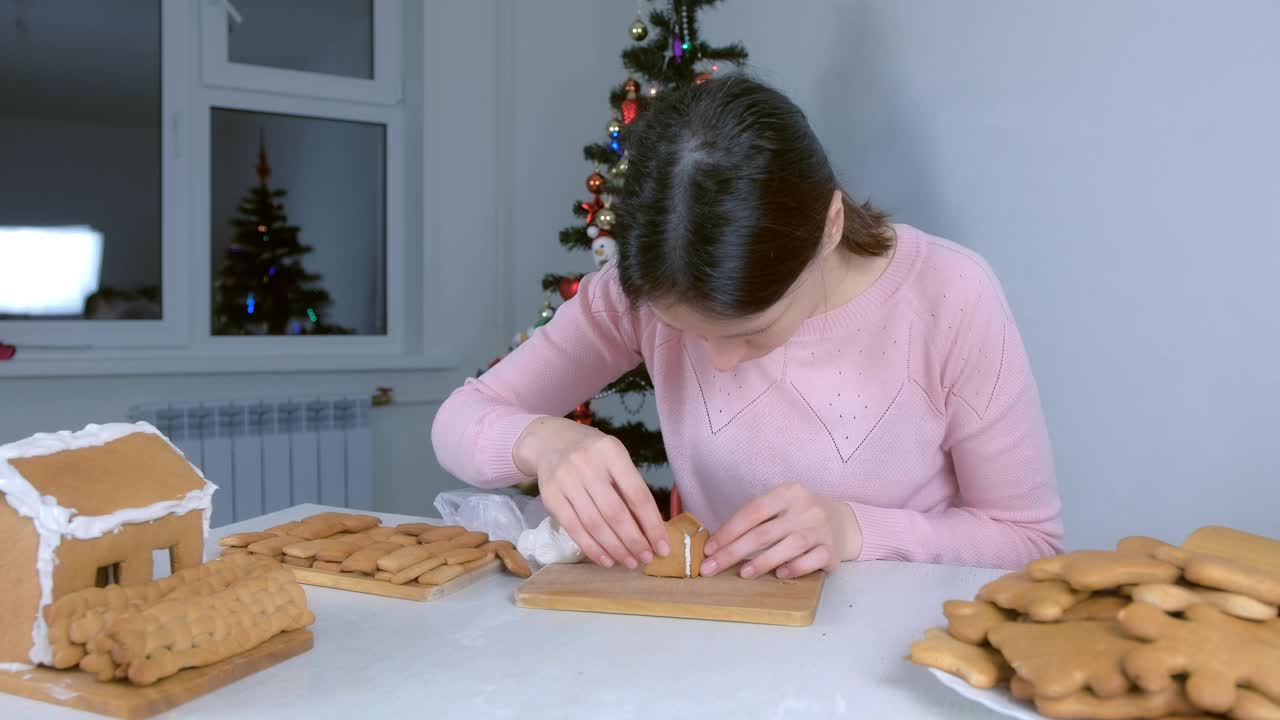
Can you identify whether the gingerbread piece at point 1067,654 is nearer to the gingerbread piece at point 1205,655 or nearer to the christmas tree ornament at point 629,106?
the gingerbread piece at point 1205,655

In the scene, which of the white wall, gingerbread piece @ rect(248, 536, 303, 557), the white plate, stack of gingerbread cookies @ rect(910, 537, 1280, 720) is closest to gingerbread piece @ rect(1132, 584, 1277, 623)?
stack of gingerbread cookies @ rect(910, 537, 1280, 720)

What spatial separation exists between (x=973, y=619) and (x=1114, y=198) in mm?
1291

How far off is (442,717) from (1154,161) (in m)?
1.51

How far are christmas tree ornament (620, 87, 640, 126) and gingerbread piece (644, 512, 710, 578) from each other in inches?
67.4

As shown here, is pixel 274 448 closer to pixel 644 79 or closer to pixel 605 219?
pixel 605 219

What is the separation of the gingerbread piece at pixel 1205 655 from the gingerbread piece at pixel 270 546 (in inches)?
28.8

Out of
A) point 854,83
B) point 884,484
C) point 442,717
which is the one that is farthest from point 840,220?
point 854,83

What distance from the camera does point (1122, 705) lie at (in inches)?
22.4

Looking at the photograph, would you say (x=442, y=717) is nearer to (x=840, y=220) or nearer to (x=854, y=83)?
(x=840, y=220)

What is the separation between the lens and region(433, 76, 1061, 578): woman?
934 millimetres

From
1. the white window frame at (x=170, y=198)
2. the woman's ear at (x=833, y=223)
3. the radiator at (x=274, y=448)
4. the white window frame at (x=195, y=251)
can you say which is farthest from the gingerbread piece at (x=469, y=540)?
the white window frame at (x=170, y=198)

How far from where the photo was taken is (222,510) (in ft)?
10.5

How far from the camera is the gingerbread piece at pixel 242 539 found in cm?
98

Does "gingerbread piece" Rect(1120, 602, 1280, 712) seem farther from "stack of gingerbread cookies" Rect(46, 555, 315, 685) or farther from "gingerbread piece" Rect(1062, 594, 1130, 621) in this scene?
"stack of gingerbread cookies" Rect(46, 555, 315, 685)
